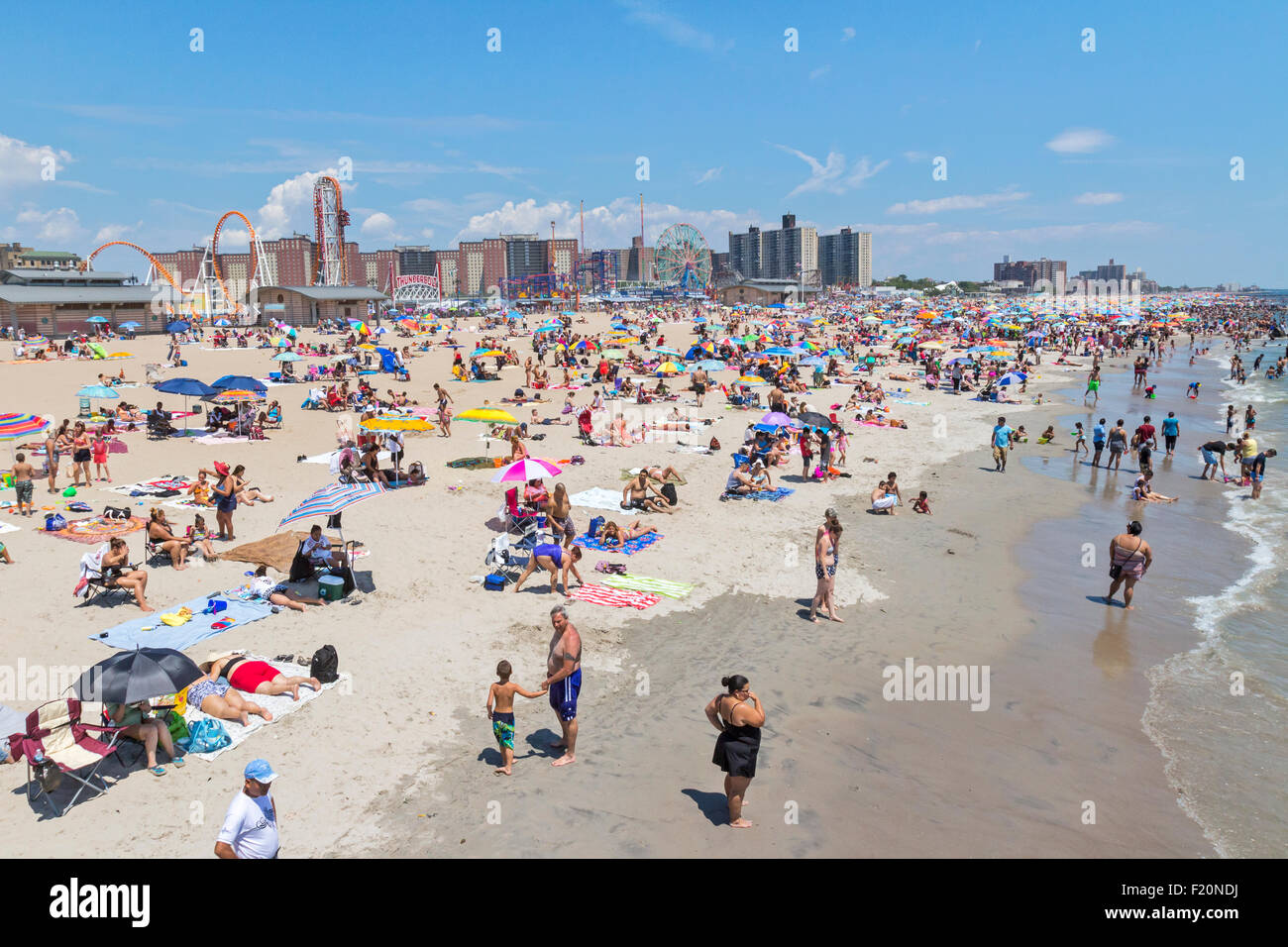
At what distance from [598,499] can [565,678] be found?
7.80 metres

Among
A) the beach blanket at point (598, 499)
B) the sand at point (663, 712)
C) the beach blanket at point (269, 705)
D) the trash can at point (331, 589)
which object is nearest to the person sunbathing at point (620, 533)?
the sand at point (663, 712)

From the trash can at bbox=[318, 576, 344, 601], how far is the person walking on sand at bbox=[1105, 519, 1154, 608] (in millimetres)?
9207

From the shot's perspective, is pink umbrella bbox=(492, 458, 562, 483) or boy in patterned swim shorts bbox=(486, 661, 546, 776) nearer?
boy in patterned swim shorts bbox=(486, 661, 546, 776)

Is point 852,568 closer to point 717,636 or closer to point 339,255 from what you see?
point 717,636

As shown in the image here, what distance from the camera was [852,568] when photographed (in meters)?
11.0

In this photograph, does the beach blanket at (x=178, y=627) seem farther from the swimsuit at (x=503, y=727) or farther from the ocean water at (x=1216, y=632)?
the ocean water at (x=1216, y=632)

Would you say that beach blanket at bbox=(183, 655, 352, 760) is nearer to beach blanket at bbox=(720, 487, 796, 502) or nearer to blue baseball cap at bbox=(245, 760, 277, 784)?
blue baseball cap at bbox=(245, 760, 277, 784)

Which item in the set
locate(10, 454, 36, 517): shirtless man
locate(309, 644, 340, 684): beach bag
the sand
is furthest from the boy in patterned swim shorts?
locate(10, 454, 36, 517): shirtless man

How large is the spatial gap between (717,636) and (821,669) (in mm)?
1204

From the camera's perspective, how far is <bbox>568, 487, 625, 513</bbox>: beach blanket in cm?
1320

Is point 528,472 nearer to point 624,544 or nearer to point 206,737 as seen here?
point 624,544

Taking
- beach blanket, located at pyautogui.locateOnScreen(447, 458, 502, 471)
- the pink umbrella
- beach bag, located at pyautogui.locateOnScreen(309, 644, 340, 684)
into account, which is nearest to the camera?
beach bag, located at pyautogui.locateOnScreen(309, 644, 340, 684)

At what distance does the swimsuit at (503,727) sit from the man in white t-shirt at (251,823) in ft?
5.47

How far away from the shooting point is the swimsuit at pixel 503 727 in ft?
18.9
